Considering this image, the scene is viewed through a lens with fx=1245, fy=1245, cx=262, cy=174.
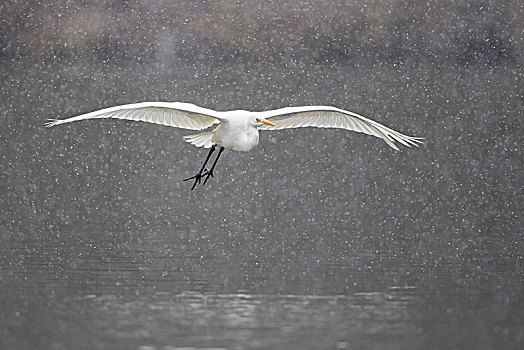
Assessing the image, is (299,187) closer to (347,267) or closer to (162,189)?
(162,189)

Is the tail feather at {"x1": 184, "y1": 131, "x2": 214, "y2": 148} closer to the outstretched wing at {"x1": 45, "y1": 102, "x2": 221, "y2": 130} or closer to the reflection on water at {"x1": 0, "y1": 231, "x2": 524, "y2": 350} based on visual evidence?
the outstretched wing at {"x1": 45, "y1": 102, "x2": 221, "y2": 130}

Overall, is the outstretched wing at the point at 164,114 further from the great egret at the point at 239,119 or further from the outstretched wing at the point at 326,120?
the outstretched wing at the point at 326,120

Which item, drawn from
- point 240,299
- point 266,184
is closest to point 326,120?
point 240,299

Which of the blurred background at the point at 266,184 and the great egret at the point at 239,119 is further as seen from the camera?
the great egret at the point at 239,119

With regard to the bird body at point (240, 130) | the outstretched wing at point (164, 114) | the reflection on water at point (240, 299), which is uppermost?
the outstretched wing at point (164, 114)

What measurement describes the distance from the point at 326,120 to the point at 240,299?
375 cm

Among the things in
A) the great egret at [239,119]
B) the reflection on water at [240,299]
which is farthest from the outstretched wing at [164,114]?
the reflection on water at [240,299]

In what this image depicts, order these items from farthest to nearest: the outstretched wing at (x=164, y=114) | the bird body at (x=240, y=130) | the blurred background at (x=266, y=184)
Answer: the bird body at (x=240, y=130)
the outstretched wing at (x=164, y=114)
the blurred background at (x=266, y=184)

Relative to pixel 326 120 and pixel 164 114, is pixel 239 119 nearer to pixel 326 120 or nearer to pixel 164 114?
pixel 164 114

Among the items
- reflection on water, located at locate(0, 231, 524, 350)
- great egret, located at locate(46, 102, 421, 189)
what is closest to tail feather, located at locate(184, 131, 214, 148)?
great egret, located at locate(46, 102, 421, 189)

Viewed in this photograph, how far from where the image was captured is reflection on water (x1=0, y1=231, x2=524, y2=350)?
8766 mm

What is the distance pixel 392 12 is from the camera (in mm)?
35688

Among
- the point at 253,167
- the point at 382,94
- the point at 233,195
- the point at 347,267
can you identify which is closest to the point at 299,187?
the point at 233,195

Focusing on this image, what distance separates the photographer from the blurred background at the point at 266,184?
9602 millimetres
